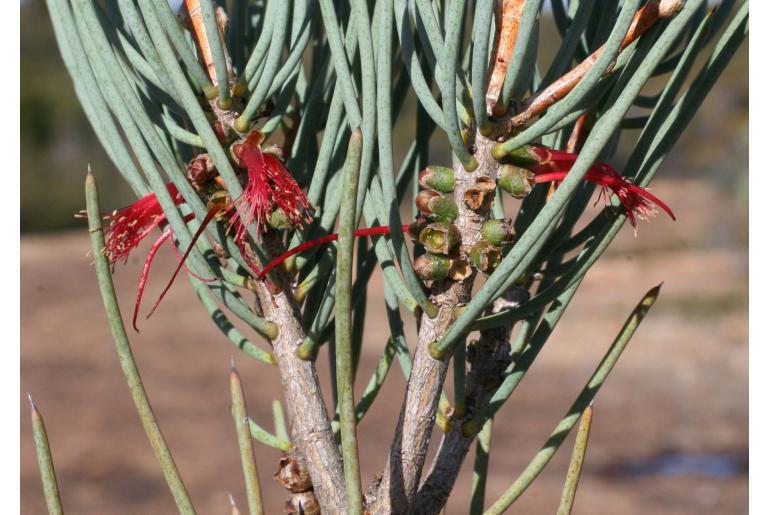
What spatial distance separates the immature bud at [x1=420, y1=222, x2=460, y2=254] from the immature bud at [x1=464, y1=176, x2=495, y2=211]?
15mm

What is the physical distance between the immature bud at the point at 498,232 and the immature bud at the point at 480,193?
1 centimetres

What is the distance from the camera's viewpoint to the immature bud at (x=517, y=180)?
390 millimetres

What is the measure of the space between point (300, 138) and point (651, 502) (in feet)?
14.9

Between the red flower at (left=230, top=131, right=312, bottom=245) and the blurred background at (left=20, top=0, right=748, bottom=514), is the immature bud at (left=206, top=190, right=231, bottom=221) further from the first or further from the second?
the blurred background at (left=20, top=0, right=748, bottom=514)

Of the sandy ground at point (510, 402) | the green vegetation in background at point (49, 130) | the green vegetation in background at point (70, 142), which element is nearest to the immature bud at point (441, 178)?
the sandy ground at point (510, 402)

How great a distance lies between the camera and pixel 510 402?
619 cm

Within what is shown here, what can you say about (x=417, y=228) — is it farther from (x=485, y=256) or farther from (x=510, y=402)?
(x=510, y=402)

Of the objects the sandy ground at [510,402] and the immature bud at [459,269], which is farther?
the sandy ground at [510,402]

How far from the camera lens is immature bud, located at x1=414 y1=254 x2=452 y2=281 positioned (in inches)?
15.8

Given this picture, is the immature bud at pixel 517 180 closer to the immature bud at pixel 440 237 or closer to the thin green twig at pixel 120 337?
the immature bud at pixel 440 237

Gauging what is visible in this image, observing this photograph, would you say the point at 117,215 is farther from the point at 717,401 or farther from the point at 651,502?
the point at 717,401

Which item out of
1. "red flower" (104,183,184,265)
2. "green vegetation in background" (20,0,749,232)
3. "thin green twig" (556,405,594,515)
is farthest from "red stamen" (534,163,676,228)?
"green vegetation in background" (20,0,749,232)

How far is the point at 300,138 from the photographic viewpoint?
49cm

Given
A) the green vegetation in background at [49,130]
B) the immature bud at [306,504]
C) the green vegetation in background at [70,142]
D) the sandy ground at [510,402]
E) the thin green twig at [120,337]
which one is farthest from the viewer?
the green vegetation in background at [49,130]
